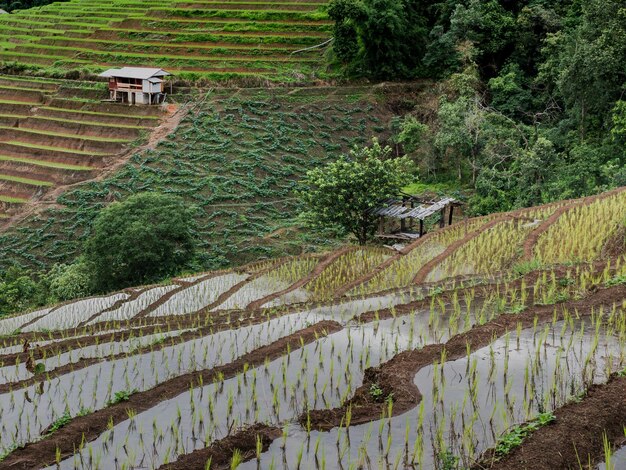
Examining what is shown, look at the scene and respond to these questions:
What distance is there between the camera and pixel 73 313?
776 inches

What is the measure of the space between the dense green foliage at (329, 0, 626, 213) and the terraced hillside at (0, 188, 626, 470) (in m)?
12.9

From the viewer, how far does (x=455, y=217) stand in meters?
30.0

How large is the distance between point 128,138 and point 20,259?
838 cm

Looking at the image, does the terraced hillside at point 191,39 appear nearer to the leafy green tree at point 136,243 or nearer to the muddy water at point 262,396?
the leafy green tree at point 136,243

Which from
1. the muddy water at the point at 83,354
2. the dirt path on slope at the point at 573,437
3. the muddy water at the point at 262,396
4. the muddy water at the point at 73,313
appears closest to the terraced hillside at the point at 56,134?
the muddy water at the point at 73,313

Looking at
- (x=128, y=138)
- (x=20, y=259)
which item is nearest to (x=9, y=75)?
(x=128, y=138)

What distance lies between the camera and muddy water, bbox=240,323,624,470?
25.6 feet

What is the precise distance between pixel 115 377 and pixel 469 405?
15.0ft

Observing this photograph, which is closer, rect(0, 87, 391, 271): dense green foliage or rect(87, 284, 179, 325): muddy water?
rect(87, 284, 179, 325): muddy water

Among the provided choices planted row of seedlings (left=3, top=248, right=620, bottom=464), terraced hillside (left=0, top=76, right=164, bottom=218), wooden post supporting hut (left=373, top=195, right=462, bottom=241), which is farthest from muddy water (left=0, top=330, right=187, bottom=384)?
terraced hillside (left=0, top=76, right=164, bottom=218)

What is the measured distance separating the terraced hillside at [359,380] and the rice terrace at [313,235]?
0.14 ft

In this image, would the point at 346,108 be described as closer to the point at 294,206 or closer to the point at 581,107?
the point at 294,206

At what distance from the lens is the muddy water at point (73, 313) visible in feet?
62.1

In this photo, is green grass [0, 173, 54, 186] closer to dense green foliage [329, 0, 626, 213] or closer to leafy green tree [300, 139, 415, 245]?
dense green foliage [329, 0, 626, 213]
